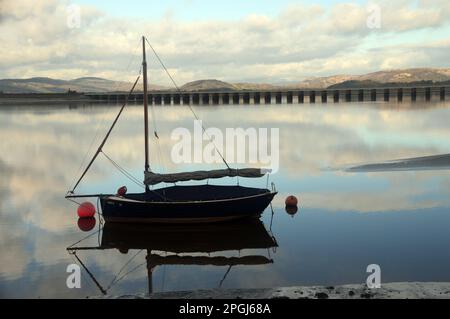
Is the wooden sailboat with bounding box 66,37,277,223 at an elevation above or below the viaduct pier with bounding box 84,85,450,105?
below

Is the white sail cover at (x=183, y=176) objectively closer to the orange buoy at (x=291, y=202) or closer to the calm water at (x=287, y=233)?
the calm water at (x=287, y=233)

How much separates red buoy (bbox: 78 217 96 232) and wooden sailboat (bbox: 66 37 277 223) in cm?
67

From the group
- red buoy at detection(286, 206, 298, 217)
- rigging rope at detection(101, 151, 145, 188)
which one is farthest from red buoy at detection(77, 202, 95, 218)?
red buoy at detection(286, 206, 298, 217)

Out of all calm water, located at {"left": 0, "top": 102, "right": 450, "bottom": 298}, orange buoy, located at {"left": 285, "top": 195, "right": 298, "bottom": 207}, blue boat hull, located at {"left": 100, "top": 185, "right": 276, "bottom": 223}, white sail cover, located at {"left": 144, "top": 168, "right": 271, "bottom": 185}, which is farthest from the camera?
orange buoy, located at {"left": 285, "top": 195, "right": 298, "bottom": 207}

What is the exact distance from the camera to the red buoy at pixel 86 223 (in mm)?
17312

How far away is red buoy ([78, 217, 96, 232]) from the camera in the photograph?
17.3m

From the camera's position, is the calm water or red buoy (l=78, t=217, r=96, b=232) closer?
the calm water

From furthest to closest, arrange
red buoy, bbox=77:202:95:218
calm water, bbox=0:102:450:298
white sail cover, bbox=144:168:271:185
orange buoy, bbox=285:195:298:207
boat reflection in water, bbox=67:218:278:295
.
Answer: orange buoy, bbox=285:195:298:207
red buoy, bbox=77:202:95:218
white sail cover, bbox=144:168:271:185
boat reflection in water, bbox=67:218:278:295
calm water, bbox=0:102:450:298

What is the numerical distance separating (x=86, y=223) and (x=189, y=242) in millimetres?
4643

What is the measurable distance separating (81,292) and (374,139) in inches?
1368

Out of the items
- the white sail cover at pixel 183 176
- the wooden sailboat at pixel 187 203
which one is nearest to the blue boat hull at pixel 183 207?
the wooden sailboat at pixel 187 203

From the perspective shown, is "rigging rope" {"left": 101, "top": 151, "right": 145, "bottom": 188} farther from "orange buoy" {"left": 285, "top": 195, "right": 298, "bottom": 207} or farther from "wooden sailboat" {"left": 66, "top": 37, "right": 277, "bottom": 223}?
"orange buoy" {"left": 285, "top": 195, "right": 298, "bottom": 207}

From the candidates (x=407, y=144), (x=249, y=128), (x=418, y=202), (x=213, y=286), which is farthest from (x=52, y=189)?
(x=249, y=128)

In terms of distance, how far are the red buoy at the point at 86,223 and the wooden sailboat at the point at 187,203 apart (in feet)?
Answer: 2.20
